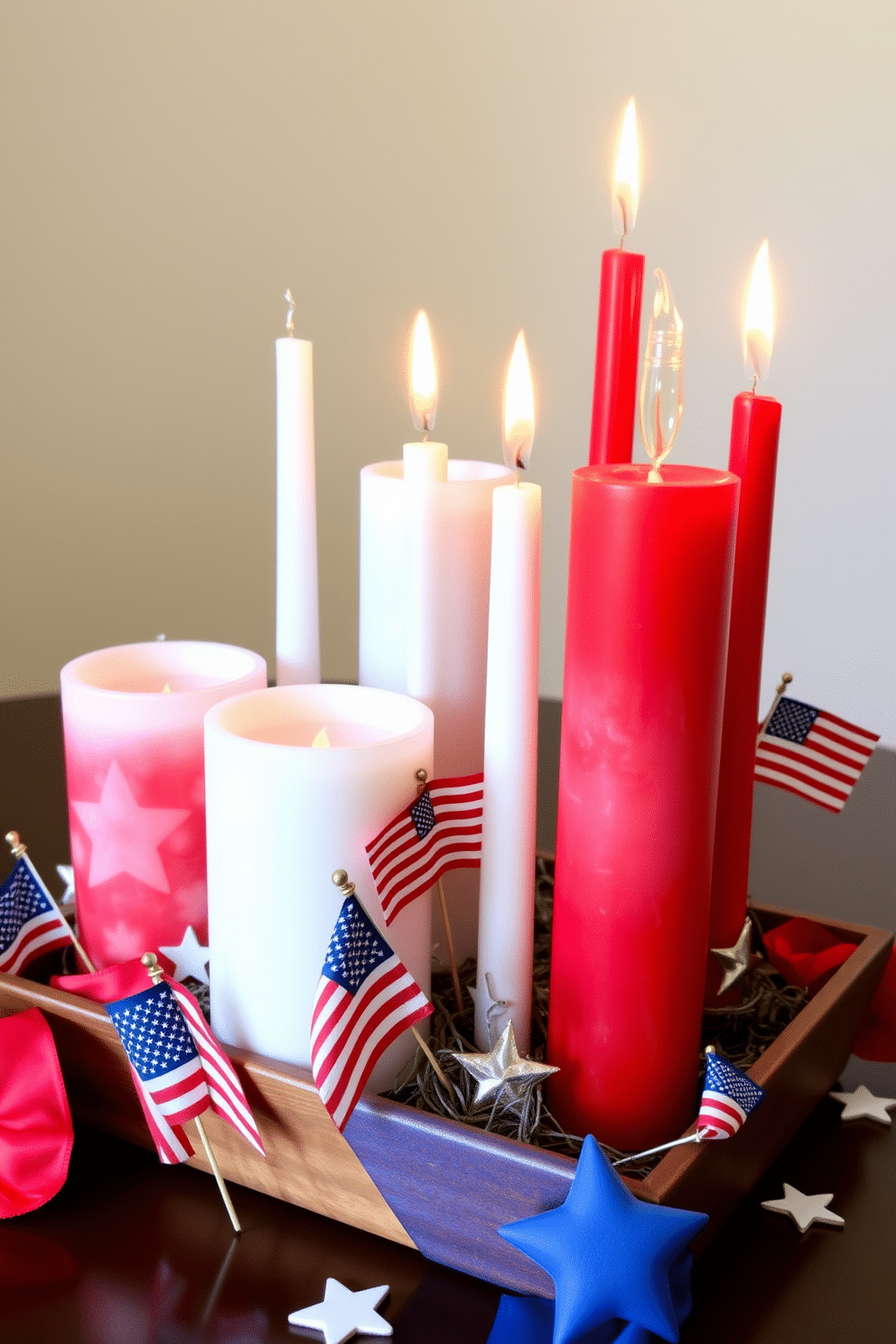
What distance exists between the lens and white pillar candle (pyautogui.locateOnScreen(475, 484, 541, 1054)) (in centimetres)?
52

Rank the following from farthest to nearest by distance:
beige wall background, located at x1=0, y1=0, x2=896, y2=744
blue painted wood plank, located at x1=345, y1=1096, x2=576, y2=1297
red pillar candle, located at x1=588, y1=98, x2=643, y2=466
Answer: beige wall background, located at x1=0, y1=0, x2=896, y2=744 → red pillar candle, located at x1=588, y1=98, x2=643, y2=466 → blue painted wood plank, located at x1=345, y1=1096, x2=576, y2=1297

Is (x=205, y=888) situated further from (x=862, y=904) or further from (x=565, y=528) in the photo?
(x=565, y=528)

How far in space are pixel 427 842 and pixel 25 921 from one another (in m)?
0.22

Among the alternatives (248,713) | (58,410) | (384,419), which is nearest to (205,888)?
(248,713)

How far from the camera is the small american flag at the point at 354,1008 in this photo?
484mm

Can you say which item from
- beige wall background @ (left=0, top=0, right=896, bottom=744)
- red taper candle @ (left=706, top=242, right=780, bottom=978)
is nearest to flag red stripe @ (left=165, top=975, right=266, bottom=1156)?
red taper candle @ (left=706, top=242, right=780, bottom=978)

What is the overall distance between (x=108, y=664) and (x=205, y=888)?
0.45ft

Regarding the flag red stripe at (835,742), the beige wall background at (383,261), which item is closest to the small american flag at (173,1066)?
the flag red stripe at (835,742)

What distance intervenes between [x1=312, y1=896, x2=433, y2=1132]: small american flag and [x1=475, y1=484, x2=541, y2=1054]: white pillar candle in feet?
0.22

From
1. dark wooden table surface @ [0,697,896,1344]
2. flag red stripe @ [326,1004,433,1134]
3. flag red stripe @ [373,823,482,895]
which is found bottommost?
dark wooden table surface @ [0,697,896,1344]

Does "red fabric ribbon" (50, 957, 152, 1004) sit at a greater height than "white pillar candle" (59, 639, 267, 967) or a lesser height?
lesser

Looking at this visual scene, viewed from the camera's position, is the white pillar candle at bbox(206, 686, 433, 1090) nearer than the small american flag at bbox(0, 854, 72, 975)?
Yes

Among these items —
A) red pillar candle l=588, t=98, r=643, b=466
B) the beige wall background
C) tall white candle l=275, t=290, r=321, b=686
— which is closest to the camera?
red pillar candle l=588, t=98, r=643, b=466

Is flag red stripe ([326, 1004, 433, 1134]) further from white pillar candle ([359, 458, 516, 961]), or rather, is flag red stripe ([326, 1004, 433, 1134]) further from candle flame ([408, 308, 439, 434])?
candle flame ([408, 308, 439, 434])
